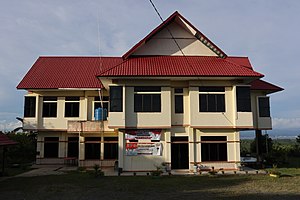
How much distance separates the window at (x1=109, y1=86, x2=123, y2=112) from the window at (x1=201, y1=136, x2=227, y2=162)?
5209 millimetres

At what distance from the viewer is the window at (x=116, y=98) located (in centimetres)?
1712

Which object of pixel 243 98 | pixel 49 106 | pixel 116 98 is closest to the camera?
pixel 116 98

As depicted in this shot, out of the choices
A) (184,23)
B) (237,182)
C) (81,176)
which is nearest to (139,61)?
(184,23)

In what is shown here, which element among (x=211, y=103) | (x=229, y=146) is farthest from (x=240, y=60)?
(x=229, y=146)

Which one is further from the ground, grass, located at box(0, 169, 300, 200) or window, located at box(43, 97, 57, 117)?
window, located at box(43, 97, 57, 117)

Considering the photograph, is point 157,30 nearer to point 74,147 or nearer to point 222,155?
point 222,155

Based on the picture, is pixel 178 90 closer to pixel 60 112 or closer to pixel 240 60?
pixel 240 60

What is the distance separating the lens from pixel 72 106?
21.7 metres

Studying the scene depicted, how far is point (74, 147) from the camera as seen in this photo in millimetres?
21734

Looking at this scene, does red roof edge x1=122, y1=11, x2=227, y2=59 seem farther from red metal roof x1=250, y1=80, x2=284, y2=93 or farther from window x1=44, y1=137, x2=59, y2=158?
window x1=44, y1=137, x2=59, y2=158

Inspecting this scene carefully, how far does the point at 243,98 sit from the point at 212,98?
5.82 ft

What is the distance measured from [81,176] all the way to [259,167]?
1126cm

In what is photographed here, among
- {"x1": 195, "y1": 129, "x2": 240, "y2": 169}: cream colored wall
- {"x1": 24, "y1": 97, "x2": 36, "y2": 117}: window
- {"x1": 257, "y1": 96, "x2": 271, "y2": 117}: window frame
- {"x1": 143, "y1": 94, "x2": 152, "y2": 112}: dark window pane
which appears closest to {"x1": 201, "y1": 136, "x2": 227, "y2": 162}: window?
{"x1": 195, "y1": 129, "x2": 240, "y2": 169}: cream colored wall

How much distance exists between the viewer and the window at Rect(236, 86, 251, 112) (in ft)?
57.5
